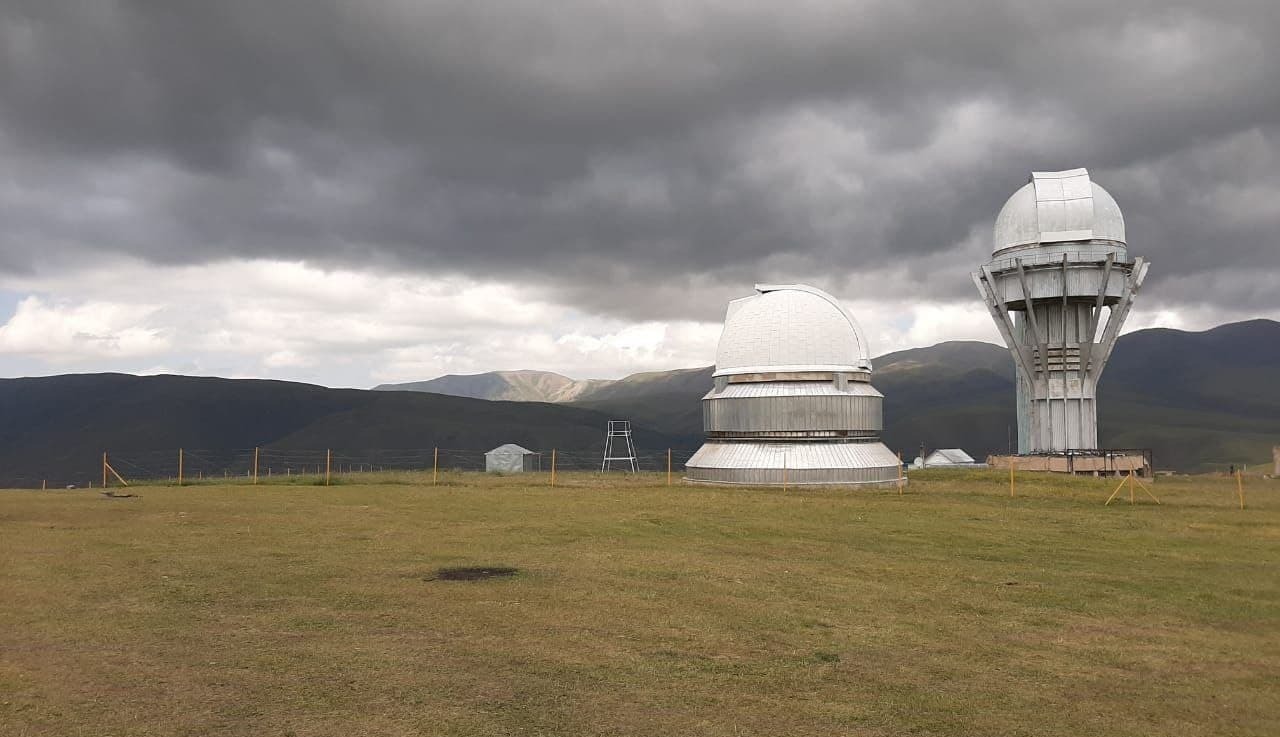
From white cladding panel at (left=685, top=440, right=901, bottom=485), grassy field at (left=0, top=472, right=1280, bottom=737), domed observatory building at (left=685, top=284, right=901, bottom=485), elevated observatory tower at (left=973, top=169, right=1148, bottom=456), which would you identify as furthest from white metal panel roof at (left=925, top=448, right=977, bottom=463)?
grassy field at (left=0, top=472, right=1280, bottom=737)

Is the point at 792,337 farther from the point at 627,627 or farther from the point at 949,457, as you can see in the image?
the point at 949,457

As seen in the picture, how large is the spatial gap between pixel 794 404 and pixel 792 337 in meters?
4.26

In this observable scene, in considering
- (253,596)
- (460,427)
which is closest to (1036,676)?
(253,596)

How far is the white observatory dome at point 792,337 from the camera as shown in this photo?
4612 centimetres

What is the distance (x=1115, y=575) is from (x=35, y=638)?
770 inches

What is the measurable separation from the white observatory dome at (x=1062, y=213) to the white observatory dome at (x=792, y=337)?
781 inches

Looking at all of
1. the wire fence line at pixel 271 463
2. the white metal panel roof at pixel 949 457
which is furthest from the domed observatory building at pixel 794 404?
the wire fence line at pixel 271 463

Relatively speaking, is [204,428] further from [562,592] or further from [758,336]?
[562,592]

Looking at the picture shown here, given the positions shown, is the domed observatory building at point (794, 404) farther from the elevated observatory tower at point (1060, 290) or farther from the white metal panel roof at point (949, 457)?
the white metal panel roof at point (949, 457)

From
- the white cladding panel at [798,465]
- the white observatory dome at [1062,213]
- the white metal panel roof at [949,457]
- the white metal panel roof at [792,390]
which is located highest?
the white observatory dome at [1062,213]

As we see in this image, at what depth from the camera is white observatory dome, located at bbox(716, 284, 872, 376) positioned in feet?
151

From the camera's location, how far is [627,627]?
1252 cm

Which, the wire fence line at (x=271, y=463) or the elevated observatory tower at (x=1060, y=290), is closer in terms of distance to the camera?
the elevated observatory tower at (x=1060, y=290)

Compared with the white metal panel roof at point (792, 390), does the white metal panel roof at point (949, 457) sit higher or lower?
lower
